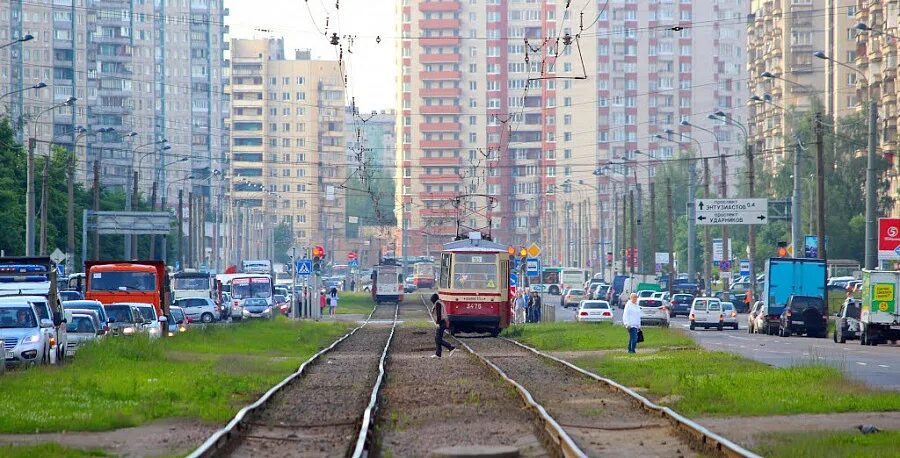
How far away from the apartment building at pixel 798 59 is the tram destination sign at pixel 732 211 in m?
45.8

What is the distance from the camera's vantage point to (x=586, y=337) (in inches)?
1727

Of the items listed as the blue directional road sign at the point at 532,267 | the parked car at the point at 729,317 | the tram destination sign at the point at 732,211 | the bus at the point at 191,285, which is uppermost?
the tram destination sign at the point at 732,211

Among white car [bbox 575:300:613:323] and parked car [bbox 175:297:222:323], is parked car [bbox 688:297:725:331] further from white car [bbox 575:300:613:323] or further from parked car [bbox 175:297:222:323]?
parked car [bbox 175:297:222:323]

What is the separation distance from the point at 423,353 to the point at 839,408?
61.5 ft

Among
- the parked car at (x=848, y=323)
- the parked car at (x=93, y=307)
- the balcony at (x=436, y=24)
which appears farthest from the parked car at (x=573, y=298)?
the balcony at (x=436, y=24)

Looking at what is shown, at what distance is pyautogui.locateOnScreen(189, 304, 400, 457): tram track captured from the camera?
1508 cm

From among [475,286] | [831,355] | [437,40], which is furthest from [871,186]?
[437,40]

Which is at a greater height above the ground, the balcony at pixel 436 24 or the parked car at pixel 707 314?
the balcony at pixel 436 24

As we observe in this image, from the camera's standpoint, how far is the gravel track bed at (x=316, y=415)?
15.4m

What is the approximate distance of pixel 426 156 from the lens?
618 ft

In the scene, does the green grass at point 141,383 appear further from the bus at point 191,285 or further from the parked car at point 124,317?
the bus at point 191,285

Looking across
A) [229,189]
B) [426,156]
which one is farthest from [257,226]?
[426,156]

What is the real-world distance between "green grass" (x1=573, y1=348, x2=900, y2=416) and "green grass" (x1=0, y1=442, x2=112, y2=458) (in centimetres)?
757

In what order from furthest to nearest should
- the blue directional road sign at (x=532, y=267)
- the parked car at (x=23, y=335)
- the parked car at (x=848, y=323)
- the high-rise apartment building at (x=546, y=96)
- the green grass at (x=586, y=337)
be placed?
the high-rise apartment building at (x=546, y=96) → the blue directional road sign at (x=532, y=267) → the parked car at (x=848, y=323) → the green grass at (x=586, y=337) → the parked car at (x=23, y=335)
